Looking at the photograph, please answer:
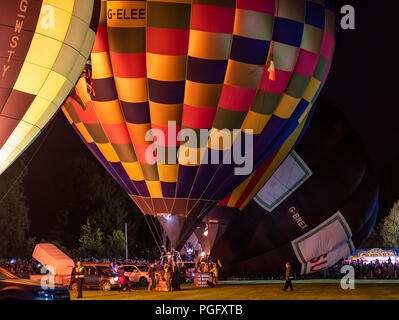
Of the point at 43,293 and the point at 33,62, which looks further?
the point at 33,62

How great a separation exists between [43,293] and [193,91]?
6466 mm

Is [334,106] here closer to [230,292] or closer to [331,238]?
[331,238]

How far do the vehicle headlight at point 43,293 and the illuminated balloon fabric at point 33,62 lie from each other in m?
2.41

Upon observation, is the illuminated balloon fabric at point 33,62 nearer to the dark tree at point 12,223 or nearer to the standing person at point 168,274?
the standing person at point 168,274

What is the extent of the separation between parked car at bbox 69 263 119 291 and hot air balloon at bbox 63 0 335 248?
355cm

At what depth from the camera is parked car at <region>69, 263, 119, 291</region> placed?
69.2ft

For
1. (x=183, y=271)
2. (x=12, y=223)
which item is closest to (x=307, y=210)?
(x=183, y=271)

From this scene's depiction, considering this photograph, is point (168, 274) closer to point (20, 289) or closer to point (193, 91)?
point (193, 91)

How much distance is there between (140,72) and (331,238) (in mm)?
10755

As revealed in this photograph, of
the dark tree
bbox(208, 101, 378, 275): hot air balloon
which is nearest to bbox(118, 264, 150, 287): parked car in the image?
bbox(208, 101, 378, 275): hot air balloon

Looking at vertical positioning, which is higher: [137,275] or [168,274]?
[137,275]

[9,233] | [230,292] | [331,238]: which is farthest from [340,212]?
[9,233]

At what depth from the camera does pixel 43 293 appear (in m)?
12.1

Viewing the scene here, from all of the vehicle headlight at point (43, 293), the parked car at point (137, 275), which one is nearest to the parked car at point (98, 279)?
the parked car at point (137, 275)
